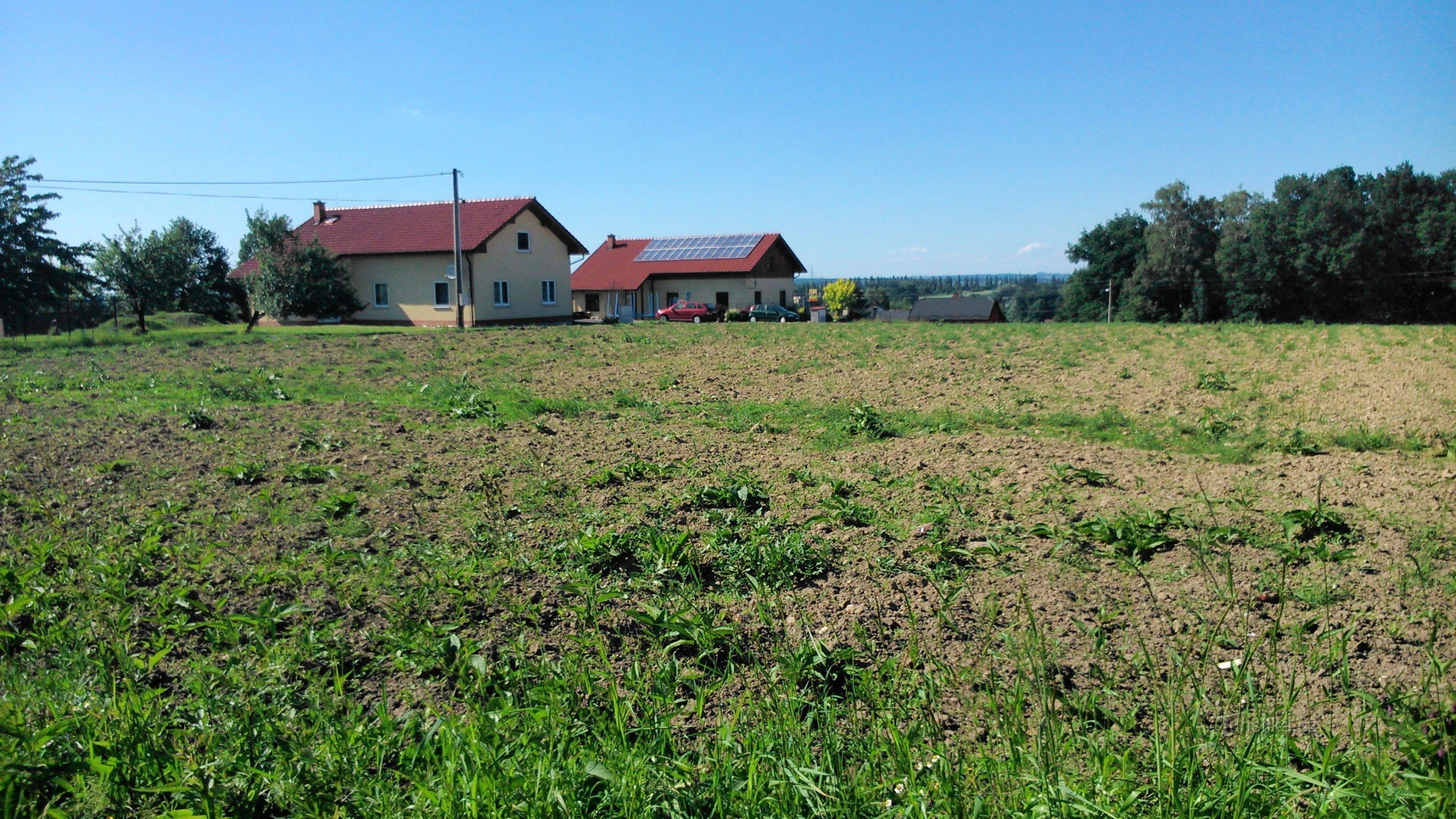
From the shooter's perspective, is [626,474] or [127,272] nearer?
[626,474]

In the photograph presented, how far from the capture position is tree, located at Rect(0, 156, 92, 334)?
31828 mm

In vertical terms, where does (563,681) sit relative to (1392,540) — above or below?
below

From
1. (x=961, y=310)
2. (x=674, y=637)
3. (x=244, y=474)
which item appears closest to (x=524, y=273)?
(x=961, y=310)

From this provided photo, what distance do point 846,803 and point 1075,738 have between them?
2.89ft

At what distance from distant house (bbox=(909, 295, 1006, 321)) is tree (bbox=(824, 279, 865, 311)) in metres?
4.45

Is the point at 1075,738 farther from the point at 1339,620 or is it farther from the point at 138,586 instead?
the point at 138,586

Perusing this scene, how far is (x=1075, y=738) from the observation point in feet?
9.41

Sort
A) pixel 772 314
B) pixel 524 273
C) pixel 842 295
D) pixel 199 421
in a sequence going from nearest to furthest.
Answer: pixel 199 421
pixel 524 273
pixel 772 314
pixel 842 295

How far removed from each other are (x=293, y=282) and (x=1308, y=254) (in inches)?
2241

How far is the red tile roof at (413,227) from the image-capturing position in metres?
39.5

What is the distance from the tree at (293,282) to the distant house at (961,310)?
37512 mm

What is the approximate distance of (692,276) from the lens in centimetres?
5519

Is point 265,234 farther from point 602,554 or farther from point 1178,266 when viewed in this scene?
point 1178,266

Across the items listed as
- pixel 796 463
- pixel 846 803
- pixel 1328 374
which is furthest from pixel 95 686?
pixel 1328 374
